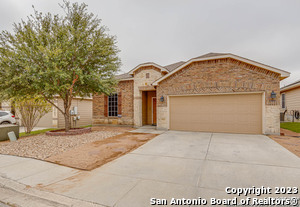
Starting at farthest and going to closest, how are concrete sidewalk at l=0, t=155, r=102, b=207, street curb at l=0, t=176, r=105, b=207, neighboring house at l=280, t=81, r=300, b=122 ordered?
1. neighboring house at l=280, t=81, r=300, b=122
2. concrete sidewalk at l=0, t=155, r=102, b=207
3. street curb at l=0, t=176, r=105, b=207

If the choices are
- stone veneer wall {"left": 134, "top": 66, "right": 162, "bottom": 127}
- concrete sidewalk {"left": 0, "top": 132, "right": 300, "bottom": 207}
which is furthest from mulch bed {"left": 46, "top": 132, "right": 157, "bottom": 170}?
stone veneer wall {"left": 134, "top": 66, "right": 162, "bottom": 127}

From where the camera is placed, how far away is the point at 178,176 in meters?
3.38

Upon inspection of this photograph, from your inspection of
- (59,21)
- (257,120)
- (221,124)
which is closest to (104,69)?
(59,21)

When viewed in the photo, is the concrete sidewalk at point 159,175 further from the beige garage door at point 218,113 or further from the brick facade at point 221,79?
the brick facade at point 221,79

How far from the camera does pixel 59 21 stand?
8.33 m

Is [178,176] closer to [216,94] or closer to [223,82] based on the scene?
[216,94]

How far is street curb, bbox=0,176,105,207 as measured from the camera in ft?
8.21

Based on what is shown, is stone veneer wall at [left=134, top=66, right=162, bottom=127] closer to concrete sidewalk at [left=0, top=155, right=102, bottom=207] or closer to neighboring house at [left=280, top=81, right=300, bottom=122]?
concrete sidewalk at [left=0, top=155, right=102, bottom=207]

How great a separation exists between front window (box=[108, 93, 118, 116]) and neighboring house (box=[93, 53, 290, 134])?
6.18 ft

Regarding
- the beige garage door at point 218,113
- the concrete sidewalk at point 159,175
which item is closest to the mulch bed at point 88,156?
the concrete sidewalk at point 159,175

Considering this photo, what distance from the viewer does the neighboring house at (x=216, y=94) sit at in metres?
7.98

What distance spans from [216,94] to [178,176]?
6878 mm

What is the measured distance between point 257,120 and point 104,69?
9.57 meters

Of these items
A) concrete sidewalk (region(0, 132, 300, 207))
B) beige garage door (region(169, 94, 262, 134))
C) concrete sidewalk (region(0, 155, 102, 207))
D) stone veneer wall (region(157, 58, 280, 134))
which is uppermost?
stone veneer wall (region(157, 58, 280, 134))
